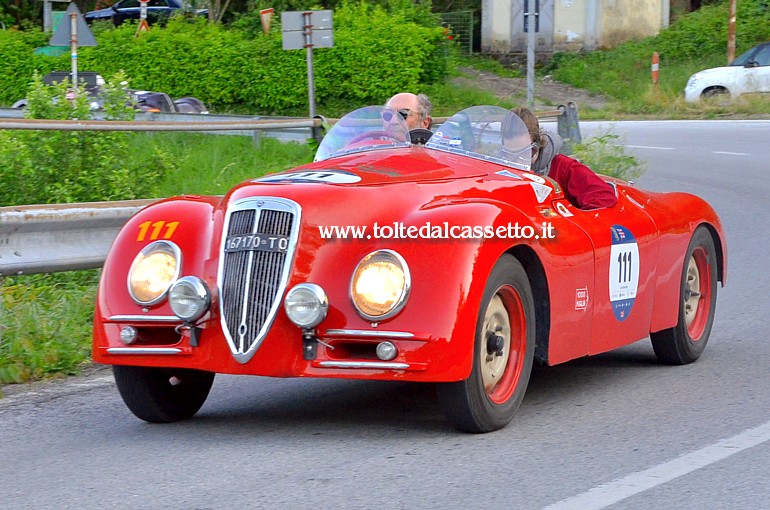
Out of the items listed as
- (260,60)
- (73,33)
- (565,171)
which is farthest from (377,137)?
(260,60)

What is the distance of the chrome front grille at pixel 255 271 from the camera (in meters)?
5.19

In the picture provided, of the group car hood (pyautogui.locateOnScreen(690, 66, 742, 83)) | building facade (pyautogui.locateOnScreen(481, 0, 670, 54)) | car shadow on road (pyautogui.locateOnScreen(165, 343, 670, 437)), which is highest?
building facade (pyautogui.locateOnScreen(481, 0, 670, 54))

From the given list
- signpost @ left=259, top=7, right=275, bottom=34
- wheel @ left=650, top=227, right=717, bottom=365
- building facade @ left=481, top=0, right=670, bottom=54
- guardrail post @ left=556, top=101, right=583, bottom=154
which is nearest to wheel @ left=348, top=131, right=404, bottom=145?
wheel @ left=650, top=227, right=717, bottom=365

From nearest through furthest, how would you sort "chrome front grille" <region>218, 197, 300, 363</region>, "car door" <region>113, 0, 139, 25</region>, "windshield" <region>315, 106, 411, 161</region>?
"chrome front grille" <region>218, 197, 300, 363</region>
"windshield" <region>315, 106, 411, 161</region>
"car door" <region>113, 0, 139, 25</region>

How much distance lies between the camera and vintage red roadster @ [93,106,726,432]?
509cm

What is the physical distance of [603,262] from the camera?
20.2 ft

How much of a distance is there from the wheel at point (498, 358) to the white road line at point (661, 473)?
0.78 meters

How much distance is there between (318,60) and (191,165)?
17.8 m

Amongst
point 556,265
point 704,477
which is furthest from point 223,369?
point 704,477

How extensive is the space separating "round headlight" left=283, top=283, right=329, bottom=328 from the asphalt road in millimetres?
529

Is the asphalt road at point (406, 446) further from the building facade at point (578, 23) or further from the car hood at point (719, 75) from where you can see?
the building facade at point (578, 23)

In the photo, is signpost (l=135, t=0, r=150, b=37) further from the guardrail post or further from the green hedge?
the guardrail post

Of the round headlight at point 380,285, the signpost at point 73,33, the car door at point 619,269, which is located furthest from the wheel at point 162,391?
the signpost at point 73,33

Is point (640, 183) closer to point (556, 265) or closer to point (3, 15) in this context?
point (556, 265)
